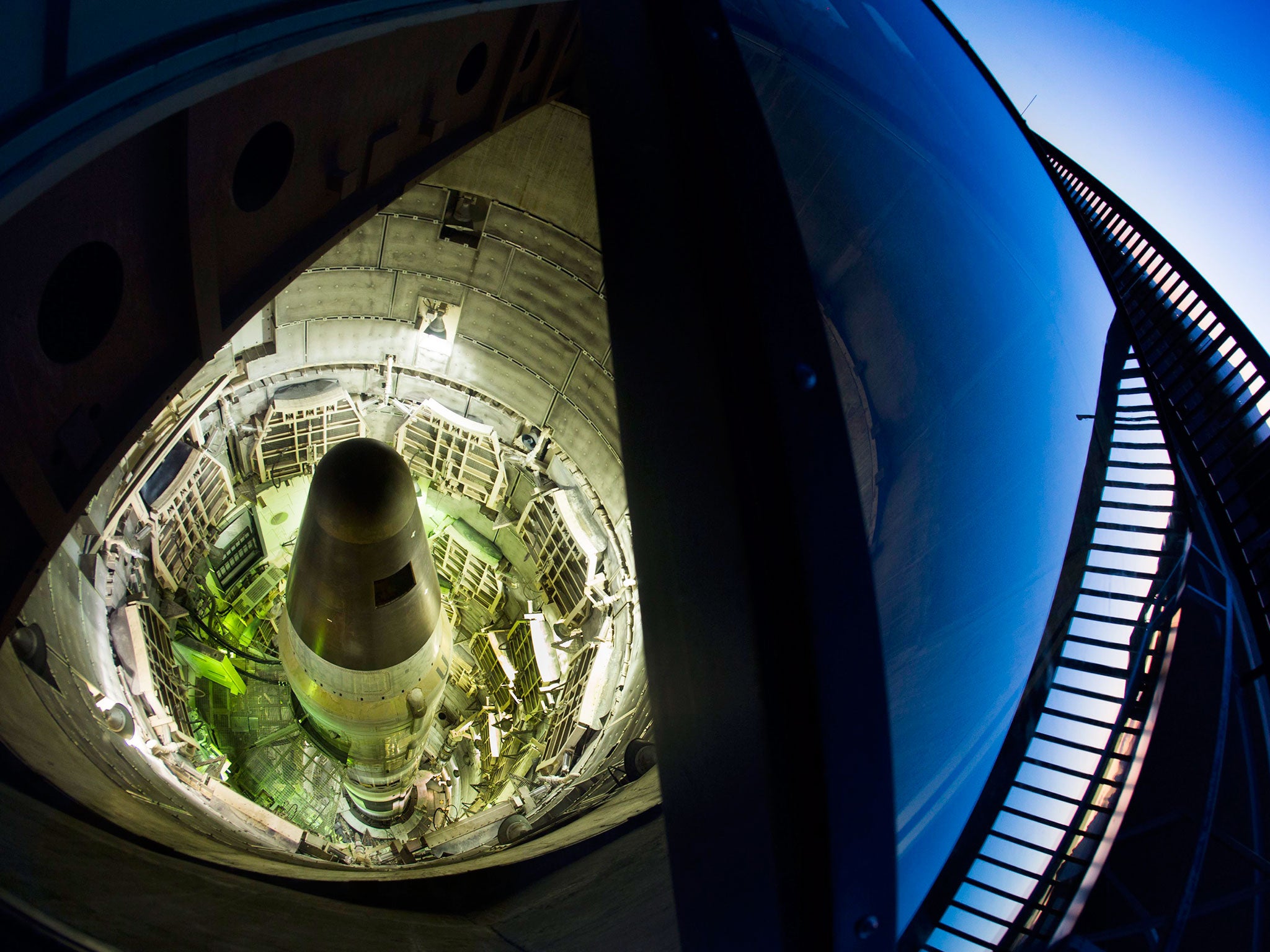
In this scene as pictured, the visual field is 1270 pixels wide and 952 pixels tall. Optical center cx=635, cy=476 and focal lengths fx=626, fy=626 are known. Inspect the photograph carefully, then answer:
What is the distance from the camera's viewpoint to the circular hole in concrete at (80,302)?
285cm

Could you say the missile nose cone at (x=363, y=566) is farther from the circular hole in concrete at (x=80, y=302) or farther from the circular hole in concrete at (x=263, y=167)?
the circular hole in concrete at (x=80, y=302)

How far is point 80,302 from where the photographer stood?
3.01m

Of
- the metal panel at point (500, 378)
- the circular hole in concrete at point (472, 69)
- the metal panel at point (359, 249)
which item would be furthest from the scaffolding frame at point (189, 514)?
the circular hole in concrete at point (472, 69)

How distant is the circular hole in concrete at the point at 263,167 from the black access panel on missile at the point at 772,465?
0.02 meters

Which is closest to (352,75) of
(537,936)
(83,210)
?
(83,210)

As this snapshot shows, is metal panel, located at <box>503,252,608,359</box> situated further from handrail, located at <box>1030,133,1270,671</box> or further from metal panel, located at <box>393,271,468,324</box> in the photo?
handrail, located at <box>1030,133,1270,671</box>

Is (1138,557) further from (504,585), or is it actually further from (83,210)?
(504,585)

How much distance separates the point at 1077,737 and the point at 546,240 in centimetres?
766

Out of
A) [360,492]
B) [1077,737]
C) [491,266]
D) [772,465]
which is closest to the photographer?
[772,465]

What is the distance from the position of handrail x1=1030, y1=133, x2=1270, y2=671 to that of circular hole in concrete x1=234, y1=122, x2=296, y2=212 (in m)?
3.94

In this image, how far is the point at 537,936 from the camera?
11.0 feet

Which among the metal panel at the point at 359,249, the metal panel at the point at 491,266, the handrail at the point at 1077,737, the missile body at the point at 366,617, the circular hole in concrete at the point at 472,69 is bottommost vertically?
the handrail at the point at 1077,737

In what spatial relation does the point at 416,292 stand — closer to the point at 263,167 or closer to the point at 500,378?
the point at 500,378

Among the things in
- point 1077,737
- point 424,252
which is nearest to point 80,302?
point 1077,737
